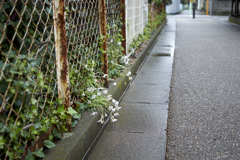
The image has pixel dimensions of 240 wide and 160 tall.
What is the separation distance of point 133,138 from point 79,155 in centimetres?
70

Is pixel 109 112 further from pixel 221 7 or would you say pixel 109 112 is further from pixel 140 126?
pixel 221 7

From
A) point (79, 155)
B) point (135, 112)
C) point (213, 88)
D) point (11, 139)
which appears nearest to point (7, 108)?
point (11, 139)

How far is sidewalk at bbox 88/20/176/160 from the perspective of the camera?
9.08 feet

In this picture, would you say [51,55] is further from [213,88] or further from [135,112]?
[213,88]

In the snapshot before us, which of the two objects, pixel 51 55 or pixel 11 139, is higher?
pixel 51 55

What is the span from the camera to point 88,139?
111 inches

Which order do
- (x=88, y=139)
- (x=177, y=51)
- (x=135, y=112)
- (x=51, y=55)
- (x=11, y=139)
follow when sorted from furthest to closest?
(x=177, y=51)
(x=135, y=112)
(x=88, y=139)
(x=51, y=55)
(x=11, y=139)

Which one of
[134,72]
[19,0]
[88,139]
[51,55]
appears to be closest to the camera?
[19,0]

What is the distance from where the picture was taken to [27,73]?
193 centimetres

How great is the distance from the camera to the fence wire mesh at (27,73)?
72.9 inches

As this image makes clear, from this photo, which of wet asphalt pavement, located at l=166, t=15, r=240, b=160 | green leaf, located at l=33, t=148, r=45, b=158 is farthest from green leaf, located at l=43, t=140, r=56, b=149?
wet asphalt pavement, located at l=166, t=15, r=240, b=160

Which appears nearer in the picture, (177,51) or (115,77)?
(115,77)

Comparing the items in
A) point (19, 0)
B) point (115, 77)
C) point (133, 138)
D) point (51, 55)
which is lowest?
point (133, 138)

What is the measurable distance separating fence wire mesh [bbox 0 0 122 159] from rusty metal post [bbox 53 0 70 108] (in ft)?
0.19
